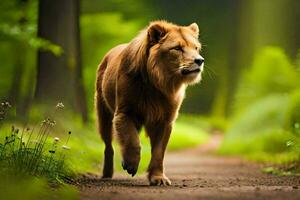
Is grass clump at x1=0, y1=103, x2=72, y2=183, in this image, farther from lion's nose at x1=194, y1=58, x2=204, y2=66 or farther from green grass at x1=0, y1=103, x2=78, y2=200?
lion's nose at x1=194, y1=58, x2=204, y2=66

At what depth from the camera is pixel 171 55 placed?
9.14 metres

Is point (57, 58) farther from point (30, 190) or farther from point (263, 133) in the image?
point (30, 190)

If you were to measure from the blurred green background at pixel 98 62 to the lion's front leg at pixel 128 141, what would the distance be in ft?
4.70

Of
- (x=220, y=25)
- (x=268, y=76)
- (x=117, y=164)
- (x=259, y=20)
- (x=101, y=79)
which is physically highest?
(x=220, y=25)

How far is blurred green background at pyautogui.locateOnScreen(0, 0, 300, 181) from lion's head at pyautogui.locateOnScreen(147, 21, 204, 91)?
1334 mm

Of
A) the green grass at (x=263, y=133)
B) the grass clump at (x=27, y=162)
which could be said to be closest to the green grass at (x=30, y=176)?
the grass clump at (x=27, y=162)

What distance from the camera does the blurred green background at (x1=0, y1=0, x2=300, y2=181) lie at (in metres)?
13.2

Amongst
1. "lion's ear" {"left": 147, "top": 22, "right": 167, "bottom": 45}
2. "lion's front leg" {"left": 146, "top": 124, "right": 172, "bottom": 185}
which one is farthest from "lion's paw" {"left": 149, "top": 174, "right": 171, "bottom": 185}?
"lion's ear" {"left": 147, "top": 22, "right": 167, "bottom": 45}

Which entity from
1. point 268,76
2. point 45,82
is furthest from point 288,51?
point 45,82

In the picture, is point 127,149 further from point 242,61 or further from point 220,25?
point 220,25

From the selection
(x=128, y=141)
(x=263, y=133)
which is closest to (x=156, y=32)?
(x=128, y=141)

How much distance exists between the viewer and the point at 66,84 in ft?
44.0

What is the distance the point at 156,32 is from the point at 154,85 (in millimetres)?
720

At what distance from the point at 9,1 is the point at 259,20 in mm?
10341
